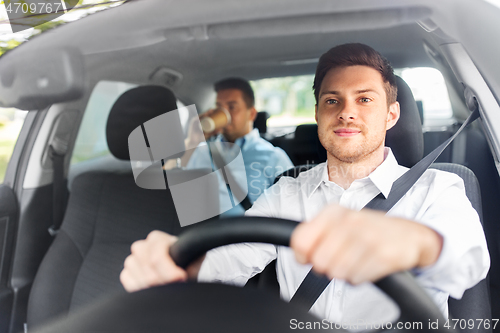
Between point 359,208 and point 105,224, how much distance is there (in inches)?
35.7

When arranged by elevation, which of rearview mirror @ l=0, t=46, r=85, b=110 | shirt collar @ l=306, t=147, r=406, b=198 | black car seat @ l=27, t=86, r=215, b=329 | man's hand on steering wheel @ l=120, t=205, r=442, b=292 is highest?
rearview mirror @ l=0, t=46, r=85, b=110

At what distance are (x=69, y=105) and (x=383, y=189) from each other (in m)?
1.40

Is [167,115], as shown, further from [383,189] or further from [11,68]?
[383,189]

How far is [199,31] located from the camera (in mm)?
1170

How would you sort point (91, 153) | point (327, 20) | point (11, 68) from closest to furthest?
Result: point (327, 20), point (11, 68), point (91, 153)

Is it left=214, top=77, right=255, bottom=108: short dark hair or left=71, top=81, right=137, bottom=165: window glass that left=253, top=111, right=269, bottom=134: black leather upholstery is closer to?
left=214, top=77, right=255, bottom=108: short dark hair

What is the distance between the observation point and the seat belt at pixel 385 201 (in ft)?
3.18

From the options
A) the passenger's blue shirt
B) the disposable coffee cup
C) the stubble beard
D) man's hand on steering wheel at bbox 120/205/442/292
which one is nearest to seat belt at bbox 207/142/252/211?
the passenger's blue shirt

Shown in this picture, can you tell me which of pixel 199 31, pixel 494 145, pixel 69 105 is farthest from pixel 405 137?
pixel 69 105

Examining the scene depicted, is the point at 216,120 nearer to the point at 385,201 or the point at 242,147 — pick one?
the point at 242,147

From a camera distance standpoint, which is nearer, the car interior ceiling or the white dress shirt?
the white dress shirt

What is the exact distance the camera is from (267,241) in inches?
20.1

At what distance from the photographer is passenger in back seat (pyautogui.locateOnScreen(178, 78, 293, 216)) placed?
1456 millimetres

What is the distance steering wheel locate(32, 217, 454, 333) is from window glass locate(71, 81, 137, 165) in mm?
1259
